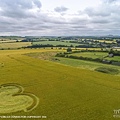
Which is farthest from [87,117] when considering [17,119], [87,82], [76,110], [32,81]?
[32,81]

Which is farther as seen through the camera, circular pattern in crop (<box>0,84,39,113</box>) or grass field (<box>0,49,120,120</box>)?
circular pattern in crop (<box>0,84,39,113</box>)

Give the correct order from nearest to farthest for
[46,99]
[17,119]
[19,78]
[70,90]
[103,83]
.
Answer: [17,119] → [46,99] → [70,90] → [103,83] → [19,78]

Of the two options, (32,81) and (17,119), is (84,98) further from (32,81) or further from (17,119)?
(32,81)

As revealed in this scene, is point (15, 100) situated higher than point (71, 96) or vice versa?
point (71, 96)

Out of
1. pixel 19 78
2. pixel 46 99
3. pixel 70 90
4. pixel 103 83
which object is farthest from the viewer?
pixel 19 78

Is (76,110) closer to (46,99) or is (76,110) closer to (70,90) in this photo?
(46,99)

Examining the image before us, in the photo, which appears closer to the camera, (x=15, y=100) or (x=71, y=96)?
(x=15, y=100)

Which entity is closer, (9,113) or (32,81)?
(9,113)

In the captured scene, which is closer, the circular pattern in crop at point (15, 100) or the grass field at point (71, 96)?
the grass field at point (71, 96)
